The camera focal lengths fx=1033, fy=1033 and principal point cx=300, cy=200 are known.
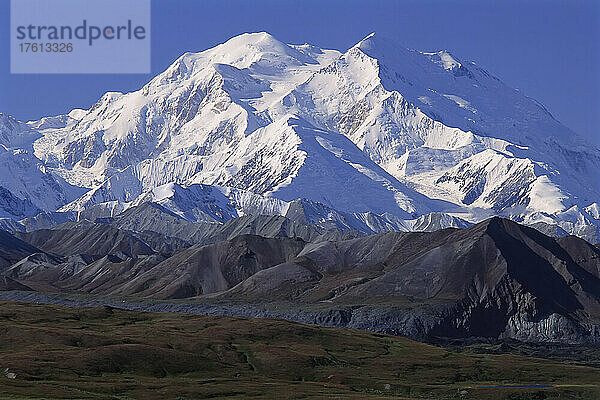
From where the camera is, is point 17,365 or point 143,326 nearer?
point 17,365

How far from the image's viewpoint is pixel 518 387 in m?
144

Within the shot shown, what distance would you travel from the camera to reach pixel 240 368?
158 meters

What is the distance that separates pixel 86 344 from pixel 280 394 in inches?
2027

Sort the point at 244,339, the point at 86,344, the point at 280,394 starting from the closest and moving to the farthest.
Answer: the point at 280,394 → the point at 86,344 → the point at 244,339

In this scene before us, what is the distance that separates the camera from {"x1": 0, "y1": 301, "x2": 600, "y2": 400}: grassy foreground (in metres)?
121

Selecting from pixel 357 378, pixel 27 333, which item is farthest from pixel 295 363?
pixel 27 333

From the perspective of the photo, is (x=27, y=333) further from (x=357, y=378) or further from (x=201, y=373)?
(x=357, y=378)

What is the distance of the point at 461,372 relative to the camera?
166625 mm

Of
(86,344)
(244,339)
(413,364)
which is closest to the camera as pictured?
(86,344)

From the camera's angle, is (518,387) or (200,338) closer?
(518,387)

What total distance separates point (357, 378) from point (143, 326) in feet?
208

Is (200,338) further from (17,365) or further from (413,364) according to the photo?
(17,365)

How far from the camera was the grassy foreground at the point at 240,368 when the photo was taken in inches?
4764

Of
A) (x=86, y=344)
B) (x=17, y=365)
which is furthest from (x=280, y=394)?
(x=86, y=344)
